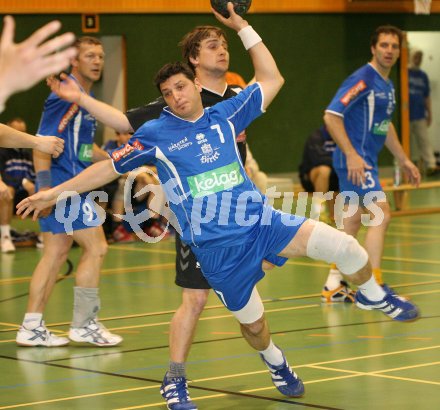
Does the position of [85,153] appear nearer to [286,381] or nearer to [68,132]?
[68,132]

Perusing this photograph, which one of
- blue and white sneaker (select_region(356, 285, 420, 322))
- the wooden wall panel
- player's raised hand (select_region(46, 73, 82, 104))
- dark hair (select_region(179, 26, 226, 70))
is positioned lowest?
blue and white sneaker (select_region(356, 285, 420, 322))

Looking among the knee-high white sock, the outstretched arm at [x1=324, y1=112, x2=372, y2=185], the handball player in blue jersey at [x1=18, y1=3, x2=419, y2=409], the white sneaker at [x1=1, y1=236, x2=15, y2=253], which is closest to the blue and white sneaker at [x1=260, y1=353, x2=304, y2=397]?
the knee-high white sock

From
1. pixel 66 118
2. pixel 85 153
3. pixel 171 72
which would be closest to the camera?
pixel 171 72

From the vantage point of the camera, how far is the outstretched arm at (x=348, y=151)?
8.92 meters

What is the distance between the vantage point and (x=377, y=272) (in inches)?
354

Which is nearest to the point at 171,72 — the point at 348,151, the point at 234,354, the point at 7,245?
the point at 234,354

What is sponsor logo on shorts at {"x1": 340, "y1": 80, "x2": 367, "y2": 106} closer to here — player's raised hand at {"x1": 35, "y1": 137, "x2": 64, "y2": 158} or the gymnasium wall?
player's raised hand at {"x1": 35, "y1": 137, "x2": 64, "y2": 158}

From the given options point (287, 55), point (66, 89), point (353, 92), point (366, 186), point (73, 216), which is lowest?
point (73, 216)

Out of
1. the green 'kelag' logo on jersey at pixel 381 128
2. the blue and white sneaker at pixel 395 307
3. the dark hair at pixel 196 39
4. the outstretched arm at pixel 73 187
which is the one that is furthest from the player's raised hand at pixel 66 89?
the green 'kelag' logo on jersey at pixel 381 128

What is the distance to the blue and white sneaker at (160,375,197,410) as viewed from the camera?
19.2ft

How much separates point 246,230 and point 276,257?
0.75 ft

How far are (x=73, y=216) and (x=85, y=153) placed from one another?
55 cm

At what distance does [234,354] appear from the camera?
287 inches

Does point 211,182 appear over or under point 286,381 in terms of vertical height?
over
